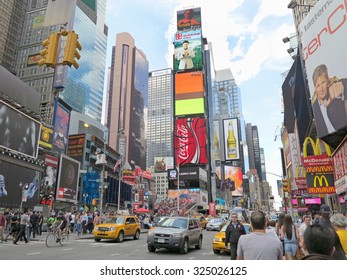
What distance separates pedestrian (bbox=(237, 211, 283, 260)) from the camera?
157 inches

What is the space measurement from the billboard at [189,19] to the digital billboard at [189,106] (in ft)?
113

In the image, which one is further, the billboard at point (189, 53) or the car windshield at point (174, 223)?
the billboard at point (189, 53)

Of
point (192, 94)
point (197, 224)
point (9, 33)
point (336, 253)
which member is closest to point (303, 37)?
point (197, 224)

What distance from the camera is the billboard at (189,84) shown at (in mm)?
112000

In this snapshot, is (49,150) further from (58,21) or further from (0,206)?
(58,21)

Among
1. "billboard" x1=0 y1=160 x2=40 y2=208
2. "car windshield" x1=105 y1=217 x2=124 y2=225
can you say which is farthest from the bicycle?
"billboard" x1=0 y1=160 x2=40 y2=208

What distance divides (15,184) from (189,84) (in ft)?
269

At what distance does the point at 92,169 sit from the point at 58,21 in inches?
3431

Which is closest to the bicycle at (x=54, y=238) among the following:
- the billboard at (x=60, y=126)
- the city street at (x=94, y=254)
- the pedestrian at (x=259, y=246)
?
the city street at (x=94, y=254)

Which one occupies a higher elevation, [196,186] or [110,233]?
[196,186]

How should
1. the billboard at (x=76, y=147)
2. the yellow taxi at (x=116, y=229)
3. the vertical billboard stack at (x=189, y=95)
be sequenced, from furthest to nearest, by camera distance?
the vertical billboard stack at (x=189, y=95) < the billboard at (x=76, y=147) < the yellow taxi at (x=116, y=229)

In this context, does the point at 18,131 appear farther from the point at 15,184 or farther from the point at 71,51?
the point at 71,51

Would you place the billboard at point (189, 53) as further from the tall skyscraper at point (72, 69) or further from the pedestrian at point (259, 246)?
the pedestrian at point (259, 246)

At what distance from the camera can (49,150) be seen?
64.1 metres
